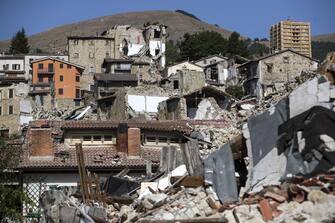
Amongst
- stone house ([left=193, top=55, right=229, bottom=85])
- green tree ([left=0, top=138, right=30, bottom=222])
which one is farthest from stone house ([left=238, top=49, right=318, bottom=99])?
green tree ([left=0, top=138, right=30, bottom=222])

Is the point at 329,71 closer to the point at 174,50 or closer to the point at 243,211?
the point at 243,211

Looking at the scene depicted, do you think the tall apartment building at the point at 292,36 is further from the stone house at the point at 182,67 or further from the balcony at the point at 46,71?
the balcony at the point at 46,71

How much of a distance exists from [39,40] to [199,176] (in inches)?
6780

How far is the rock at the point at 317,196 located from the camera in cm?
1277

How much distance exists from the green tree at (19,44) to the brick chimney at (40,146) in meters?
64.5

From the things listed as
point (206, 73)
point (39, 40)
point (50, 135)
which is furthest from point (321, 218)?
point (39, 40)

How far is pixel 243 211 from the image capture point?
13.8 meters

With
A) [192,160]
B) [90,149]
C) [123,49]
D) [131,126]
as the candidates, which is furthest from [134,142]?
[123,49]

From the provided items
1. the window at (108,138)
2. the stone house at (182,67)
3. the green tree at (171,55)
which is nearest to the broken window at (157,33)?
the green tree at (171,55)

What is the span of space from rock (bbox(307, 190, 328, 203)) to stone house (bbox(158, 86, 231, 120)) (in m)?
32.4

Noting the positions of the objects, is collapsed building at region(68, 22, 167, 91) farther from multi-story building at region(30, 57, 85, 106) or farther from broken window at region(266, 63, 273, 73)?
broken window at region(266, 63, 273, 73)

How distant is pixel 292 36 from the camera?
312 ft

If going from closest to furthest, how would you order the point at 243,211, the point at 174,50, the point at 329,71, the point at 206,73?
the point at 243,211 → the point at 329,71 → the point at 206,73 → the point at 174,50

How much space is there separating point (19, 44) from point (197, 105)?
178 feet
